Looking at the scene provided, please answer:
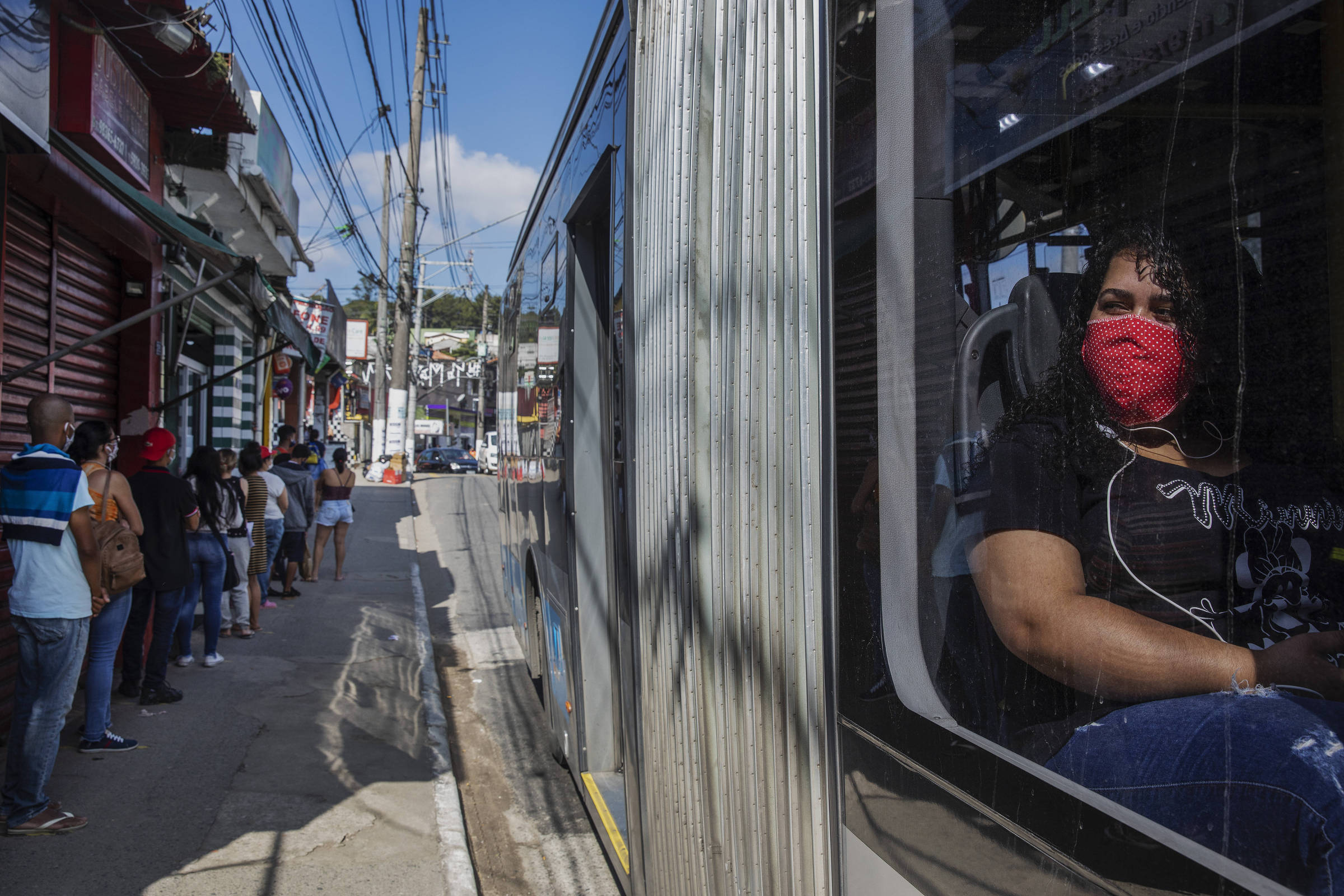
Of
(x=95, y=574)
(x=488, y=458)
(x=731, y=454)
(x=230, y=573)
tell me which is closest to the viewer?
(x=731, y=454)

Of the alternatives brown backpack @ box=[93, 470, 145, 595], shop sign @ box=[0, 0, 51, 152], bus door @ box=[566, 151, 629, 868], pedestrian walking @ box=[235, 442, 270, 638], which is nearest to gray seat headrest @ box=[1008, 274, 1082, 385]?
bus door @ box=[566, 151, 629, 868]

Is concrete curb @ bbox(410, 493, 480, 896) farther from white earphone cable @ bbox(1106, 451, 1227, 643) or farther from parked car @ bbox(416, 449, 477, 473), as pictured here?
parked car @ bbox(416, 449, 477, 473)

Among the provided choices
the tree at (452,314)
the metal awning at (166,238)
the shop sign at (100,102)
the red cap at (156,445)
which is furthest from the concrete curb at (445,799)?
the tree at (452,314)

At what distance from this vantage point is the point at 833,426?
157cm

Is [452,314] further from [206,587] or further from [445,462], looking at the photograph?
[206,587]

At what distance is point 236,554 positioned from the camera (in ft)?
26.1

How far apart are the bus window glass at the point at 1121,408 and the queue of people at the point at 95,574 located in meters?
3.86

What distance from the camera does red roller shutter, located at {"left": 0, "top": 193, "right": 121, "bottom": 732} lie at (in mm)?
5522

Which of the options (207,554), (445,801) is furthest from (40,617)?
(207,554)

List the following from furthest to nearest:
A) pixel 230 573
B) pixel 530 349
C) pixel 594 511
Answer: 1. pixel 230 573
2. pixel 530 349
3. pixel 594 511

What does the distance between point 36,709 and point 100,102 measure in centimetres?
415

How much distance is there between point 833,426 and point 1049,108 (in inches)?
21.8

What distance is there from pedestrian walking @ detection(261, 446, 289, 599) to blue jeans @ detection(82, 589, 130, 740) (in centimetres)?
380

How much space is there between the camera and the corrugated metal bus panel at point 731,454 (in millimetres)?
1619
